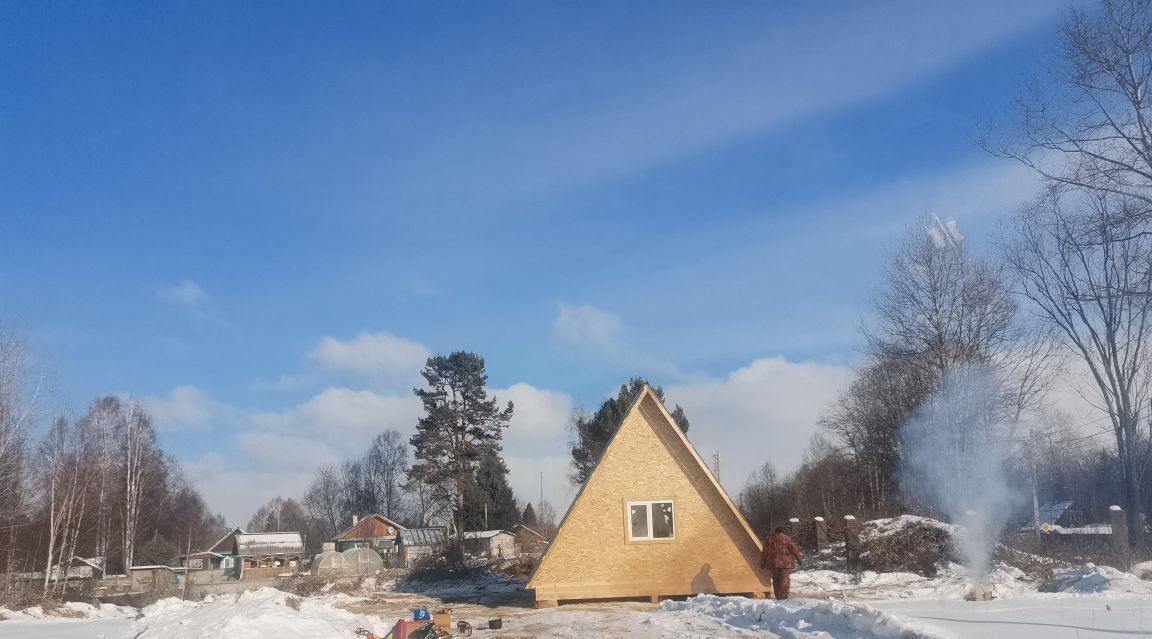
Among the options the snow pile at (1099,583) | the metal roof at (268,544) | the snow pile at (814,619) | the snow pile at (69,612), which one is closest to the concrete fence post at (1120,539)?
the snow pile at (1099,583)

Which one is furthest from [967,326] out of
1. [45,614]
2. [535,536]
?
[535,536]

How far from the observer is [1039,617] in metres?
12.2

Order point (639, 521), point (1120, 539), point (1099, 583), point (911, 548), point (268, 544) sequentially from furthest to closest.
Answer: point (268, 544) < point (1120, 539) < point (911, 548) < point (639, 521) < point (1099, 583)

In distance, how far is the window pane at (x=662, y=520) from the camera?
1986cm

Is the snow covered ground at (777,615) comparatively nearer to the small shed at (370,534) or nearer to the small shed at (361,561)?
the small shed at (361,561)

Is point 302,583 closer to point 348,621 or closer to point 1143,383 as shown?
point 348,621

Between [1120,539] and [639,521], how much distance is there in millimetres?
15456

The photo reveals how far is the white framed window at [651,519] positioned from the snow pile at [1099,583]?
826 cm

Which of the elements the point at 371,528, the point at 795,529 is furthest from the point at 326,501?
the point at 795,529

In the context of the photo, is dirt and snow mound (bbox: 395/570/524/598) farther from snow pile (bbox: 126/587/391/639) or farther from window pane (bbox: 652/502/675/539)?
snow pile (bbox: 126/587/391/639)

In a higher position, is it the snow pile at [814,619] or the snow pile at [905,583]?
the snow pile at [814,619]

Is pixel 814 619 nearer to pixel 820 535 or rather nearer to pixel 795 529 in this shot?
pixel 820 535

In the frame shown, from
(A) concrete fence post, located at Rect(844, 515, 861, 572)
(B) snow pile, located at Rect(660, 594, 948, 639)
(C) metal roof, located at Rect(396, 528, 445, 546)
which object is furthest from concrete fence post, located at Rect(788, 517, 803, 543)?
(C) metal roof, located at Rect(396, 528, 445, 546)

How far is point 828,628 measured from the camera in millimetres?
12008
